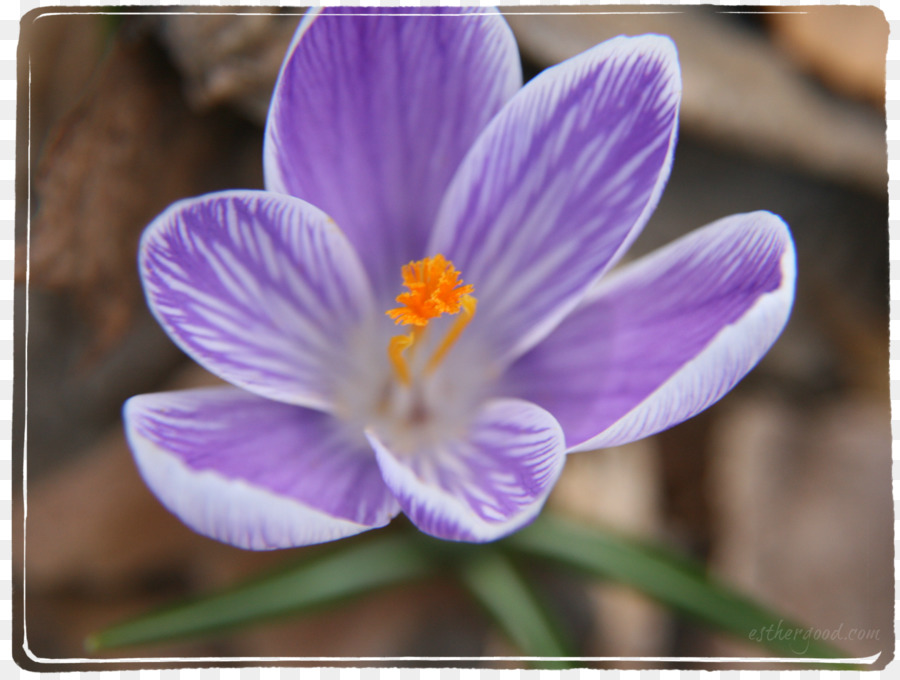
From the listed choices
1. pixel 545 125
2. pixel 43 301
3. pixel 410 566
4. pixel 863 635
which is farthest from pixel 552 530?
pixel 43 301

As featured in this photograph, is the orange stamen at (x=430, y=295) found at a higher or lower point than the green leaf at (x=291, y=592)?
higher

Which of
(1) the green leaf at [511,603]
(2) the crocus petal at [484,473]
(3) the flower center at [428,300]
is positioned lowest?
(1) the green leaf at [511,603]

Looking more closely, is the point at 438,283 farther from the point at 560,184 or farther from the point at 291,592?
the point at 291,592

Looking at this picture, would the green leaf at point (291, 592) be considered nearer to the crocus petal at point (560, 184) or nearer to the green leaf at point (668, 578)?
the green leaf at point (668, 578)

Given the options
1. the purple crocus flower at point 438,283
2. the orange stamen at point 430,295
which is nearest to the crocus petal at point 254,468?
the purple crocus flower at point 438,283

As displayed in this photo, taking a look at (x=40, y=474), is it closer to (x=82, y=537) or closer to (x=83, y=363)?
(x=83, y=363)
